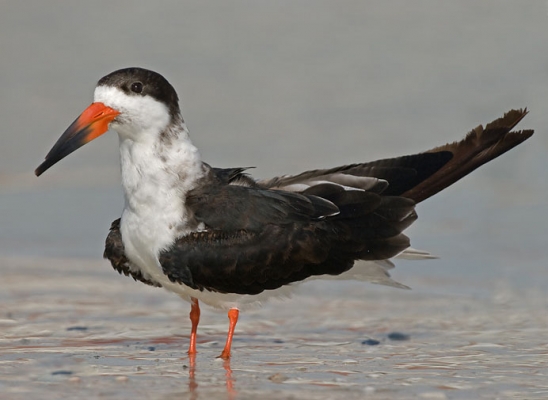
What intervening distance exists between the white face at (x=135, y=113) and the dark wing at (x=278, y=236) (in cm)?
37

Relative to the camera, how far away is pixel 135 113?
5.54 m

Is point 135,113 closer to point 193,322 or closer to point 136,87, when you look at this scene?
point 136,87

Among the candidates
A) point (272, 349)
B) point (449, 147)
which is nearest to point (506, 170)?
point (449, 147)

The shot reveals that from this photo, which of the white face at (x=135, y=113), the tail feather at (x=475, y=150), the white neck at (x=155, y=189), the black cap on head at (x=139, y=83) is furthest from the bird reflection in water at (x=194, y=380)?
the tail feather at (x=475, y=150)

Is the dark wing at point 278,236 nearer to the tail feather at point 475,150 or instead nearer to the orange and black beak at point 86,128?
the tail feather at point 475,150

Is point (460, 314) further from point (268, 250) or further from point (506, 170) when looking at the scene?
point (506, 170)

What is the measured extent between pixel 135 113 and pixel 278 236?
3.02 ft

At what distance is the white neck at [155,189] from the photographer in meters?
5.59

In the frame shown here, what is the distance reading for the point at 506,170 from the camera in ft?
29.4

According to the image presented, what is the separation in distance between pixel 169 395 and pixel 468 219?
153 inches

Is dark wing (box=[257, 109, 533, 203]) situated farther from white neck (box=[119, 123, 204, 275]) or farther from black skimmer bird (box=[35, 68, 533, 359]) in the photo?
white neck (box=[119, 123, 204, 275])

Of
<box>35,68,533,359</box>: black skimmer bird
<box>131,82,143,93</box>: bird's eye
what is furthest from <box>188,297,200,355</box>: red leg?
<box>131,82,143,93</box>: bird's eye

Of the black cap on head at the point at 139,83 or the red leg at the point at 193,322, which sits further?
the red leg at the point at 193,322

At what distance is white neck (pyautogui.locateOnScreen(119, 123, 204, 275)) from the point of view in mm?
5586
